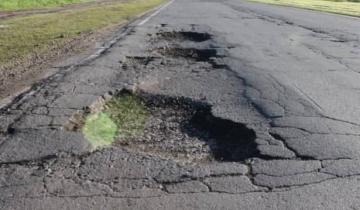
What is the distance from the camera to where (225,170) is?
15.4 feet

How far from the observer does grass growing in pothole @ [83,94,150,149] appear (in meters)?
5.59

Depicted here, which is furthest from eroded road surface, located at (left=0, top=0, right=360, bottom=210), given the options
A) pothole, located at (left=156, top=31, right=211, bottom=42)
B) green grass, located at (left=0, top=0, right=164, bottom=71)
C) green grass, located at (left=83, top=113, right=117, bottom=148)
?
pothole, located at (left=156, top=31, right=211, bottom=42)

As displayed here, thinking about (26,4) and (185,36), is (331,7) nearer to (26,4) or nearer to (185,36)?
(26,4)

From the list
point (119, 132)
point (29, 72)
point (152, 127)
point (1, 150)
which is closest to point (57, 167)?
point (1, 150)

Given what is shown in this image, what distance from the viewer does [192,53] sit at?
36.3 feet

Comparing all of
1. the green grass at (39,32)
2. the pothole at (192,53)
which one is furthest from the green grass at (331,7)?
the pothole at (192,53)

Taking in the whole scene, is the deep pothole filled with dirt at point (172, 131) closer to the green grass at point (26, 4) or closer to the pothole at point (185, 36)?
the pothole at point (185, 36)

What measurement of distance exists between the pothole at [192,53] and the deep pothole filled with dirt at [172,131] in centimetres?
345

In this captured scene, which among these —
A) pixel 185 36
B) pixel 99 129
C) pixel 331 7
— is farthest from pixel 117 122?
pixel 331 7

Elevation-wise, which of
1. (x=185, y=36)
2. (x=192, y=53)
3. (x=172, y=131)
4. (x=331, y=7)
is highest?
(x=172, y=131)

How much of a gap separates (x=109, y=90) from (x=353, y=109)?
3.27 m

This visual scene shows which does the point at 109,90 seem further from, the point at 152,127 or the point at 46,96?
the point at 152,127

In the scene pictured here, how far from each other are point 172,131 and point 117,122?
0.68 meters

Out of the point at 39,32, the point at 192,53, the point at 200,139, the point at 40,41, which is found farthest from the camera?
the point at 39,32
